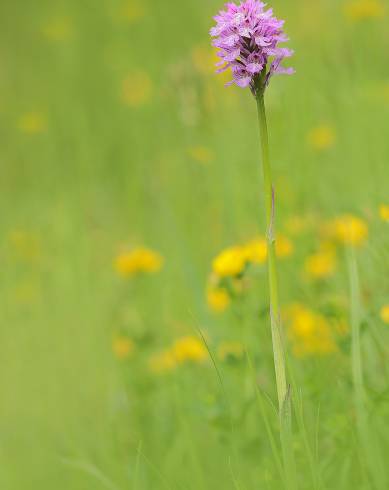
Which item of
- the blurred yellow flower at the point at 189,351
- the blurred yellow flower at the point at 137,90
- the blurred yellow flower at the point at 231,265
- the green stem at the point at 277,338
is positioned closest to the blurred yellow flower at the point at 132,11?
the blurred yellow flower at the point at 137,90

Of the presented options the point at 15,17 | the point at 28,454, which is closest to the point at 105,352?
the point at 28,454

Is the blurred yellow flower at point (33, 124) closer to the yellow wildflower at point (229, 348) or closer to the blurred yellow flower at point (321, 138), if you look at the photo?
the blurred yellow flower at point (321, 138)

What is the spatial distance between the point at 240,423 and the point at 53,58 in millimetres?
4574

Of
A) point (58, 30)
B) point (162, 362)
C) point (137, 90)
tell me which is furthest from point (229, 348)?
point (58, 30)

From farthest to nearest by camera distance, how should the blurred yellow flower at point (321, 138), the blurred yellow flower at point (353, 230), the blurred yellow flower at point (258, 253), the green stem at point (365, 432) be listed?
1. the blurred yellow flower at point (321, 138)
2. the blurred yellow flower at point (353, 230)
3. the blurred yellow flower at point (258, 253)
4. the green stem at point (365, 432)

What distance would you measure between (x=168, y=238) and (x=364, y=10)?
1282 millimetres

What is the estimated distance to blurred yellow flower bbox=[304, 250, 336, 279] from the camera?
175cm

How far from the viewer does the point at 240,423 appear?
1.34 metres

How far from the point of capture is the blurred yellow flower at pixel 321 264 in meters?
1.75

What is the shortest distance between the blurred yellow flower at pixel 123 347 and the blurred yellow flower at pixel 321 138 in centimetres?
108

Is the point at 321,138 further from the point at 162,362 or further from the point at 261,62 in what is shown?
the point at 261,62

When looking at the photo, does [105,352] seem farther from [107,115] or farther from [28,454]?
[107,115]

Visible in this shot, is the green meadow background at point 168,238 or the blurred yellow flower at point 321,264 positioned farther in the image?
the blurred yellow flower at point 321,264

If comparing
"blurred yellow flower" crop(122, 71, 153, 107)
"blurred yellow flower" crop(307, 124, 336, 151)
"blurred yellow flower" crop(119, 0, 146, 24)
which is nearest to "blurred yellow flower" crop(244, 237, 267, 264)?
"blurred yellow flower" crop(307, 124, 336, 151)
